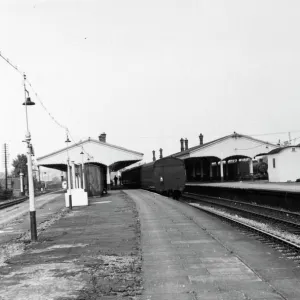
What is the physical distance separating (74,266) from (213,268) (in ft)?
9.04

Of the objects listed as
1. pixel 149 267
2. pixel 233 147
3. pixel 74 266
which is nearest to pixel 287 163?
pixel 233 147

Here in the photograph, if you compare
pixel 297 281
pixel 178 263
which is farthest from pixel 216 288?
pixel 178 263

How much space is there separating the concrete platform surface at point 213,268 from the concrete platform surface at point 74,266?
1.30 feet

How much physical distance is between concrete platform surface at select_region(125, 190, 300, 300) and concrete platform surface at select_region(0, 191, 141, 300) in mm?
396

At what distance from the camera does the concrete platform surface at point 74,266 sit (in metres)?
6.78

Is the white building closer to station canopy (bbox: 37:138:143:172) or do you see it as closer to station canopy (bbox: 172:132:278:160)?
station canopy (bbox: 172:132:278:160)

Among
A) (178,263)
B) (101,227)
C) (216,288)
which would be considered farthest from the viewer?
(101,227)

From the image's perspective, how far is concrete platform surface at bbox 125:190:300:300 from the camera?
6512 mm

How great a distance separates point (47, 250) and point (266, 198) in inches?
720

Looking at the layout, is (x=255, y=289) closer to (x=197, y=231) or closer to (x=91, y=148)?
(x=197, y=231)

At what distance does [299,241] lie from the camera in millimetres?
12719

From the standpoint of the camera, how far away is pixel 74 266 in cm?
873

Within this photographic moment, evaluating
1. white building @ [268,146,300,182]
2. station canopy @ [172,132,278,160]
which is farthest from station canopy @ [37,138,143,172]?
white building @ [268,146,300,182]

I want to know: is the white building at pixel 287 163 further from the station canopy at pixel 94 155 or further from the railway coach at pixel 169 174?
the station canopy at pixel 94 155
